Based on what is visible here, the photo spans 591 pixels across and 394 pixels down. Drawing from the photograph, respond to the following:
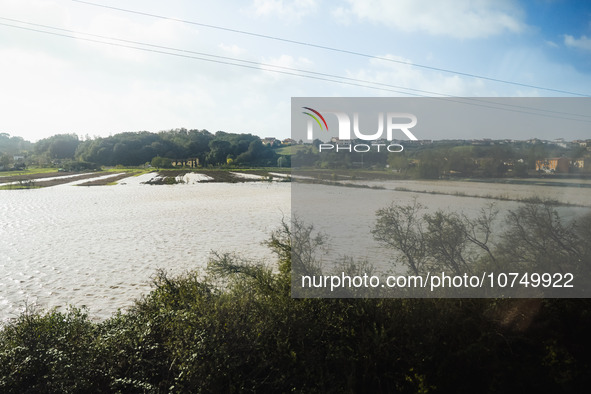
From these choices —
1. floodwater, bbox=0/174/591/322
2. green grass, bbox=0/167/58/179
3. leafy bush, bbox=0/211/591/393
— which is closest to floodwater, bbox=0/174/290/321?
floodwater, bbox=0/174/591/322

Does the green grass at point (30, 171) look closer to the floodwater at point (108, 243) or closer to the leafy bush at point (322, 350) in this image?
the floodwater at point (108, 243)

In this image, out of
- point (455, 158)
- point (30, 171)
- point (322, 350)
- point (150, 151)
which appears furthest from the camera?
point (150, 151)

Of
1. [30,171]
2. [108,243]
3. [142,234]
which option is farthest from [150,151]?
[108,243]

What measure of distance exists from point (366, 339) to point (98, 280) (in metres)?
7.90

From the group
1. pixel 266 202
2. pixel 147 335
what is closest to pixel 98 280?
pixel 147 335

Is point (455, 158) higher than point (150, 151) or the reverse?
the reverse

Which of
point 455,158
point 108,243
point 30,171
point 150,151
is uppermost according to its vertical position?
point 150,151

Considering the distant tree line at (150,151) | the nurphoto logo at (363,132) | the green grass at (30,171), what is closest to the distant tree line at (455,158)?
the nurphoto logo at (363,132)

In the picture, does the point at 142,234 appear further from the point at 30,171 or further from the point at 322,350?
the point at 30,171

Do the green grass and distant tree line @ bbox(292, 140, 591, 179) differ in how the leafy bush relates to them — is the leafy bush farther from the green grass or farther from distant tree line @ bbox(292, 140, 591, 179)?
the green grass

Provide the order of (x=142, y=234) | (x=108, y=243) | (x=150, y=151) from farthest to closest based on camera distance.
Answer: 1. (x=150, y=151)
2. (x=142, y=234)
3. (x=108, y=243)

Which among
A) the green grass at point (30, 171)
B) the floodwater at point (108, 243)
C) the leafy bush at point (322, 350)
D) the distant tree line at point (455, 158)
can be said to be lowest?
the floodwater at point (108, 243)

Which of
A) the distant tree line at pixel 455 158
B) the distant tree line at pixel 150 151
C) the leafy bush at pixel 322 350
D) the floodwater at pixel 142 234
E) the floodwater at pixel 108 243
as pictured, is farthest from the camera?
the distant tree line at pixel 150 151

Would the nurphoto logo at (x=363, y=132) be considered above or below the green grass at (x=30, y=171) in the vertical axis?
above
